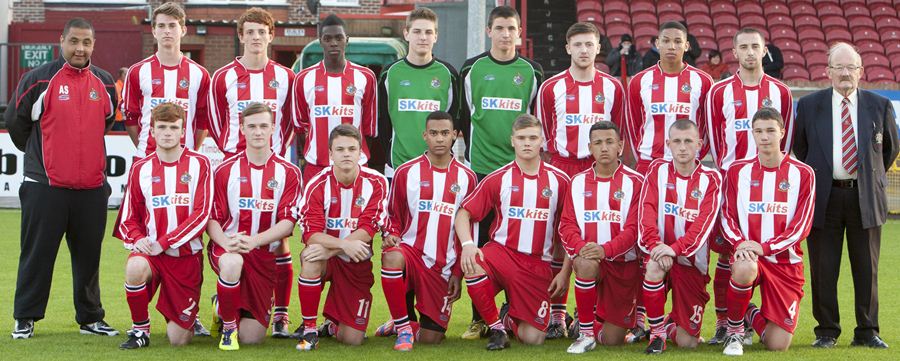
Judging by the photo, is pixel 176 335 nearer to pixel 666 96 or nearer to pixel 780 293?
pixel 666 96

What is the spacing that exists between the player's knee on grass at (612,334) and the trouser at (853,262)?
40.1 inches

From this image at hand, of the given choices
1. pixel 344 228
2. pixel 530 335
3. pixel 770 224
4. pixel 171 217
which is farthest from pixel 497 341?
pixel 171 217

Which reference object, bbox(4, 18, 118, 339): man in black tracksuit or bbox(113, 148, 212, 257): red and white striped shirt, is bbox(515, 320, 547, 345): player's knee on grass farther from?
bbox(4, 18, 118, 339): man in black tracksuit

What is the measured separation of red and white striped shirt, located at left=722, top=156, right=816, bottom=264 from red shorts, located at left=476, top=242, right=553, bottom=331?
99cm

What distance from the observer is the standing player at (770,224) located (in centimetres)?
592

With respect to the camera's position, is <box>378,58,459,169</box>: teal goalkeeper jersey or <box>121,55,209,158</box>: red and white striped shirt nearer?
<box>121,55,209,158</box>: red and white striped shirt

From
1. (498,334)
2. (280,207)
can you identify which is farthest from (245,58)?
(498,334)

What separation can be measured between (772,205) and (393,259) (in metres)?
1.95

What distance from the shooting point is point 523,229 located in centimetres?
634

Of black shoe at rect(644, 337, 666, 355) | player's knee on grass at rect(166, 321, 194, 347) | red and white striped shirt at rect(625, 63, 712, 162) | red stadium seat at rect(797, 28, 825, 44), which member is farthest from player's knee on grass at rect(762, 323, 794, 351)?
red stadium seat at rect(797, 28, 825, 44)

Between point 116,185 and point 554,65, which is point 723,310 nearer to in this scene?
point 116,185

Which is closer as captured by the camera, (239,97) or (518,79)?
(239,97)

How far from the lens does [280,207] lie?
6.25 m

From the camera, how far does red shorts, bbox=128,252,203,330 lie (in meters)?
6.06
